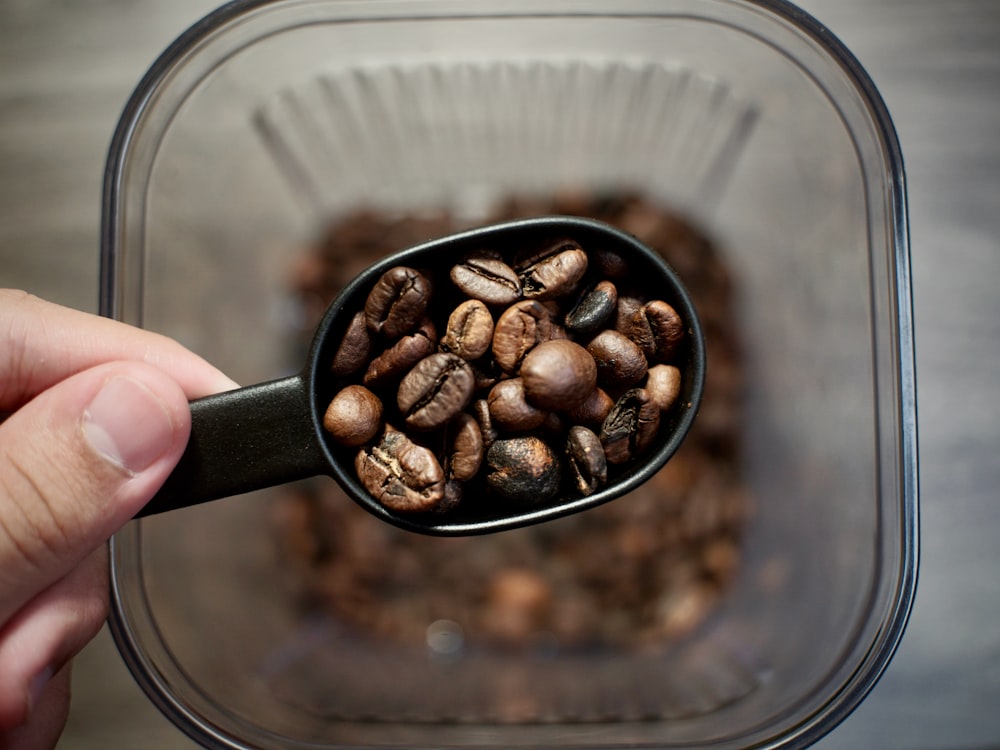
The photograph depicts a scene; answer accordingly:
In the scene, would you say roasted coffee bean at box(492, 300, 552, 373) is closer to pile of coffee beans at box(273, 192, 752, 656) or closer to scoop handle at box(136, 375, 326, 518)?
scoop handle at box(136, 375, 326, 518)

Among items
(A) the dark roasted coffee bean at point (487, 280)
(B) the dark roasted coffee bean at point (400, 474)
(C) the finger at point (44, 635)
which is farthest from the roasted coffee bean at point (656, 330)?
(C) the finger at point (44, 635)

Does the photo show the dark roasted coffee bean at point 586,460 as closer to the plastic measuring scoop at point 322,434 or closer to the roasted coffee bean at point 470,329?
the plastic measuring scoop at point 322,434

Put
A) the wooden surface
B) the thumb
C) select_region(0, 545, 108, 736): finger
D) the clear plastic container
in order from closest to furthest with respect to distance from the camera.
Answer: the thumb, select_region(0, 545, 108, 736): finger, the clear plastic container, the wooden surface

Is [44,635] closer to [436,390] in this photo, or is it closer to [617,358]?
[436,390]

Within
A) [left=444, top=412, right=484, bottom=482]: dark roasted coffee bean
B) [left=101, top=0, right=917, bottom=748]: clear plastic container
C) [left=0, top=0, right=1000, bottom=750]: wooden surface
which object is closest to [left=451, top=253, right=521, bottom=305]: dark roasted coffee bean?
[left=444, top=412, right=484, bottom=482]: dark roasted coffee bean

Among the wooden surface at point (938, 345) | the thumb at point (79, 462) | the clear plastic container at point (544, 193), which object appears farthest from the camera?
the wooden surface at point (938, 345)

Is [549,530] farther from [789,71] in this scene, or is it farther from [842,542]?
[789,71]
